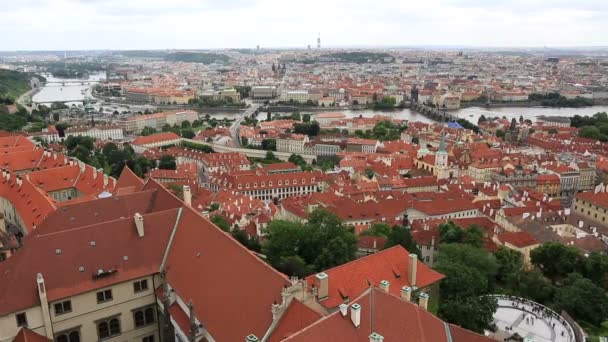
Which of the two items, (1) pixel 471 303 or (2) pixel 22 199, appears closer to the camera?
(1) pixel 471 303

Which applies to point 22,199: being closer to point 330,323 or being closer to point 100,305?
point 100,305

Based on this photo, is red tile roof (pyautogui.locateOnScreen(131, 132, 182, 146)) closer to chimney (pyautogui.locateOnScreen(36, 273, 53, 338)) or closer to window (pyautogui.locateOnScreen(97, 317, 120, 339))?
window (pyautogui.locateOnScreen(97, 317, 120, 339))

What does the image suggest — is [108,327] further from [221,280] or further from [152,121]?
[152,121]

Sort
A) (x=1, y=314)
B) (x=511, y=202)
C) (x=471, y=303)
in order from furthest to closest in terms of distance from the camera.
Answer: (x=511, y=202) < (x=471, y=303) < (x=1, y=314)

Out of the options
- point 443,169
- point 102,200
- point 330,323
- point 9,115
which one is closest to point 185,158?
point 443,169

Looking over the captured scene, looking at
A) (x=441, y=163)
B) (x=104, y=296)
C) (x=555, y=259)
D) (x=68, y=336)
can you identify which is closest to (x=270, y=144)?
(x=441, y=163)

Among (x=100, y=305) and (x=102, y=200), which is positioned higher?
(x=102, y=200)

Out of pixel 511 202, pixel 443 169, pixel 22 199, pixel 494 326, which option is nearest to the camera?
pixel 494 326
